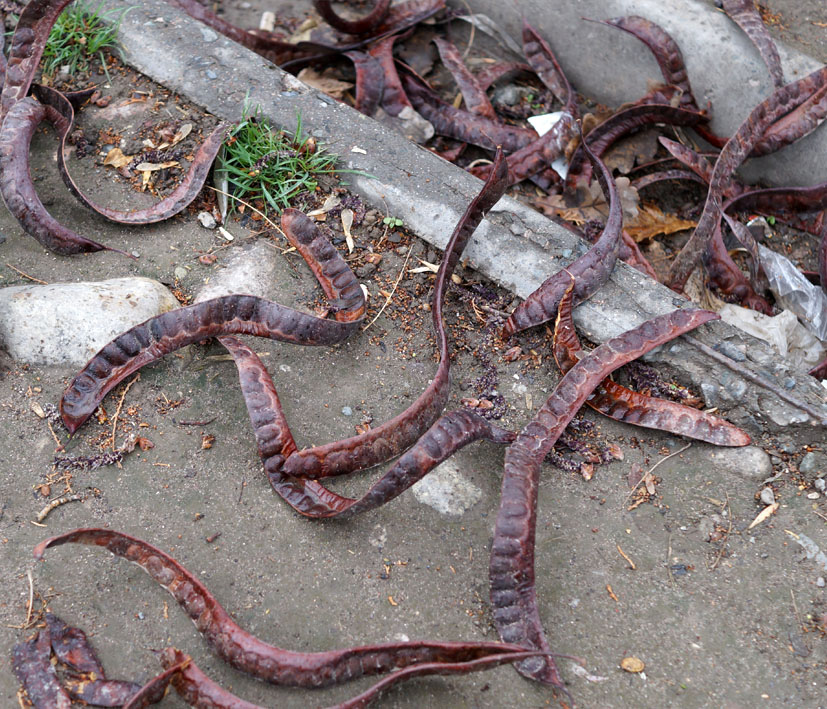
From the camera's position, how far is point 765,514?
251 centimetres

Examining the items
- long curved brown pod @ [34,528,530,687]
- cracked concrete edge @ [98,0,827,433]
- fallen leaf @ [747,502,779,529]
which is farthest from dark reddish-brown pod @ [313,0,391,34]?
fallen leaf @ [747,502,779,529]

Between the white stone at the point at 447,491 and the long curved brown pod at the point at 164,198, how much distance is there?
1588 millimetres

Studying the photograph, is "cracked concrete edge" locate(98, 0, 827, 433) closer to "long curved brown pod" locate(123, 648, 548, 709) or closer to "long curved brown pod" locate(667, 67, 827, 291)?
"long curved brown pod" locate(667, 67, 827, 291)

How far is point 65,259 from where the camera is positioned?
3.04 metres

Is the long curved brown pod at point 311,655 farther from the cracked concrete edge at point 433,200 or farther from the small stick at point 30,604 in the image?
the cracked concrete edge at point 433,200

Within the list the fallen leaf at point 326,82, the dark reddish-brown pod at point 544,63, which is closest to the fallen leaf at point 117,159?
the fallen leaf at point 326,82

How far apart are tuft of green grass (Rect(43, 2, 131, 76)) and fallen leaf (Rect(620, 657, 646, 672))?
137 inches

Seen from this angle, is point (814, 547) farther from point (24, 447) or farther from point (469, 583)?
point (24, 447)

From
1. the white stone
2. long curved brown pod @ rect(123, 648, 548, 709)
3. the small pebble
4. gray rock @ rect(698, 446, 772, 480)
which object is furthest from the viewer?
the small pebble

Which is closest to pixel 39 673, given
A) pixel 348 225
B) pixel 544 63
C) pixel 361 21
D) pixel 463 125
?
pixel 348 225

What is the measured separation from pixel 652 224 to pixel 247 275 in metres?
1.91

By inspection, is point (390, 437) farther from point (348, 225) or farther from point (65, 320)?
point (65, 320)

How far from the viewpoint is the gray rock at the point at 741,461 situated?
8.53ft

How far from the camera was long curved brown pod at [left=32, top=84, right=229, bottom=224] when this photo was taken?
10.1 feet
